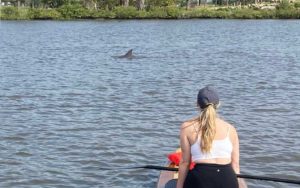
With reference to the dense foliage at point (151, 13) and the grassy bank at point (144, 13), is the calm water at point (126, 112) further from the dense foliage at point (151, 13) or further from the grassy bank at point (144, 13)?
the grassy bank at point (144, 13)

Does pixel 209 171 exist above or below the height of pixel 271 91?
above

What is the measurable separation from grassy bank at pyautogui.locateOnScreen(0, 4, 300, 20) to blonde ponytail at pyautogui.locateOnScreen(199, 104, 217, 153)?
278 ft

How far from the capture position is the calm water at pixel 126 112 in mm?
12008

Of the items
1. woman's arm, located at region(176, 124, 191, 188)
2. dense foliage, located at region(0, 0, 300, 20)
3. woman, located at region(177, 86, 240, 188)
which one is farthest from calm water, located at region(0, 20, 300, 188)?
dense foliage, located at region(0, 0, 300, 20)

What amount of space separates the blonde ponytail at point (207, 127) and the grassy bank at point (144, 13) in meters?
84.9

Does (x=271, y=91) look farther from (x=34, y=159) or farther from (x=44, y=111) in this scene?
(x=34, y=159)

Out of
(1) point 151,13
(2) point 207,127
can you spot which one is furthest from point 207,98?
(1) point 151,13

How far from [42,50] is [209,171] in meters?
34.1

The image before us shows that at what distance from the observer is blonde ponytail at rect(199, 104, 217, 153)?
651cm

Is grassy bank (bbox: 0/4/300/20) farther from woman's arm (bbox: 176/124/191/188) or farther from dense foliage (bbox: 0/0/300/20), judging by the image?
woman's arm (bbox: 176/124/191/188)

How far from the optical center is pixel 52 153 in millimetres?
12938

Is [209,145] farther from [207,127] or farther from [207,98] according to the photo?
[207,98]

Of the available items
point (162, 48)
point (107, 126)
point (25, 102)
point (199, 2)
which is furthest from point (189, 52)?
point (199, 2)

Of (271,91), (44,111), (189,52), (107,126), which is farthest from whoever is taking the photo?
(189,52)
